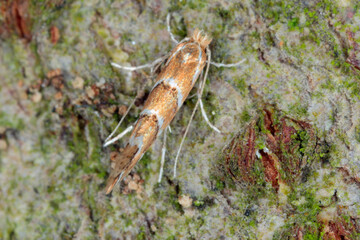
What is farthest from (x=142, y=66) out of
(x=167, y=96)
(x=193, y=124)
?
(x=193, y=124)

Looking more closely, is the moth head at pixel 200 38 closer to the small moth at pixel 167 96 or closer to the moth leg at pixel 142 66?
the small moth at pixel 167 96

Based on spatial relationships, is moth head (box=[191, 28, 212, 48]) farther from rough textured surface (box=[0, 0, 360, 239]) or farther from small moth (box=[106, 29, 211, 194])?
rough textured surface (box=[0, 0, 360, 239])

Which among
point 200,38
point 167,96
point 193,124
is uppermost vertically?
point 200,38

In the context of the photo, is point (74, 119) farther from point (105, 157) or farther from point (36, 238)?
point (36, 238)

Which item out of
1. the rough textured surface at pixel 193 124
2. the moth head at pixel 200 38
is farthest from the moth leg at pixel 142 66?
the moth head at pixel 200 38

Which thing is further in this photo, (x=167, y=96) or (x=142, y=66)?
(x=142, y=66)

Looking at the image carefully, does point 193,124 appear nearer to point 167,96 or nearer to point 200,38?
point 167,96
